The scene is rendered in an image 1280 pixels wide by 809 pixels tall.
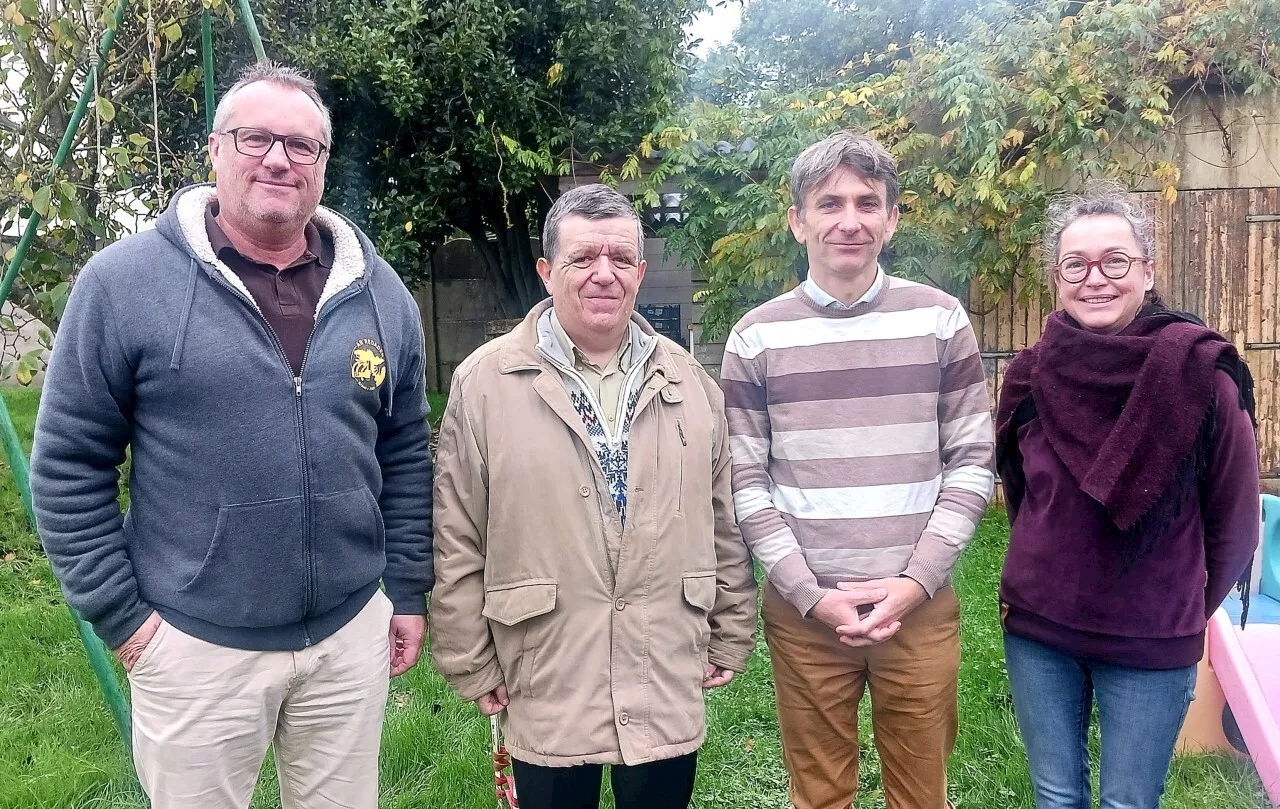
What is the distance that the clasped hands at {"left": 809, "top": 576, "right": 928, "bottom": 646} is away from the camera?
78.0 inches

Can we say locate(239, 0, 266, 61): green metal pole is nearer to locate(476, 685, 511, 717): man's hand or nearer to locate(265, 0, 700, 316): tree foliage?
locate(476, 685, 511, 717): man's hand

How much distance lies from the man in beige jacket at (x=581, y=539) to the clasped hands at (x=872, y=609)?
0.29 meters

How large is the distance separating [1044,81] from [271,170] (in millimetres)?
5043

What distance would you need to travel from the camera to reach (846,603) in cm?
200

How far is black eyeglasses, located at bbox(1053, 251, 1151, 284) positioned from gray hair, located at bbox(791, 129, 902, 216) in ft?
1.40

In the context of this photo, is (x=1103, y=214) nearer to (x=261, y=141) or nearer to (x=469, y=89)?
(x=261, y=141)

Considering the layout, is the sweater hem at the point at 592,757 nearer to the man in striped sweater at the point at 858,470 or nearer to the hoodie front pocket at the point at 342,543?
the man in striped sweater at the point at 858,470

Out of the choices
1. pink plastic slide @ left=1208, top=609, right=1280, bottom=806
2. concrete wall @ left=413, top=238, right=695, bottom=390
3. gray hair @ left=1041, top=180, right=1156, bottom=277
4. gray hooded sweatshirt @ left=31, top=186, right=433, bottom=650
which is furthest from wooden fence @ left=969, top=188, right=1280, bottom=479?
concrete wall @ left=413, top=238, right=695, bottom=390

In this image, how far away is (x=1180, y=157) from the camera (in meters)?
5.63

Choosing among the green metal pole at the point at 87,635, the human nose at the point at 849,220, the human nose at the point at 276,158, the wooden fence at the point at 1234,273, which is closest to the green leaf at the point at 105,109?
the green metal pole at the point at 87,635

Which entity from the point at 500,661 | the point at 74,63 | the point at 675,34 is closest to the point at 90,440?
the point at 500,661

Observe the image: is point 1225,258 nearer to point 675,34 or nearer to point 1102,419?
point 675,34

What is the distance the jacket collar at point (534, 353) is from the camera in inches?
76.4

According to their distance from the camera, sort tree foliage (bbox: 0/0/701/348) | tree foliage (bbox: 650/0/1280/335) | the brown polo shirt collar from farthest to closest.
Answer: tree foliage (bbox: 0/0/701/348)
tree foliage (bbox: 650/0/1280/335)
the brown polo shirt collar
